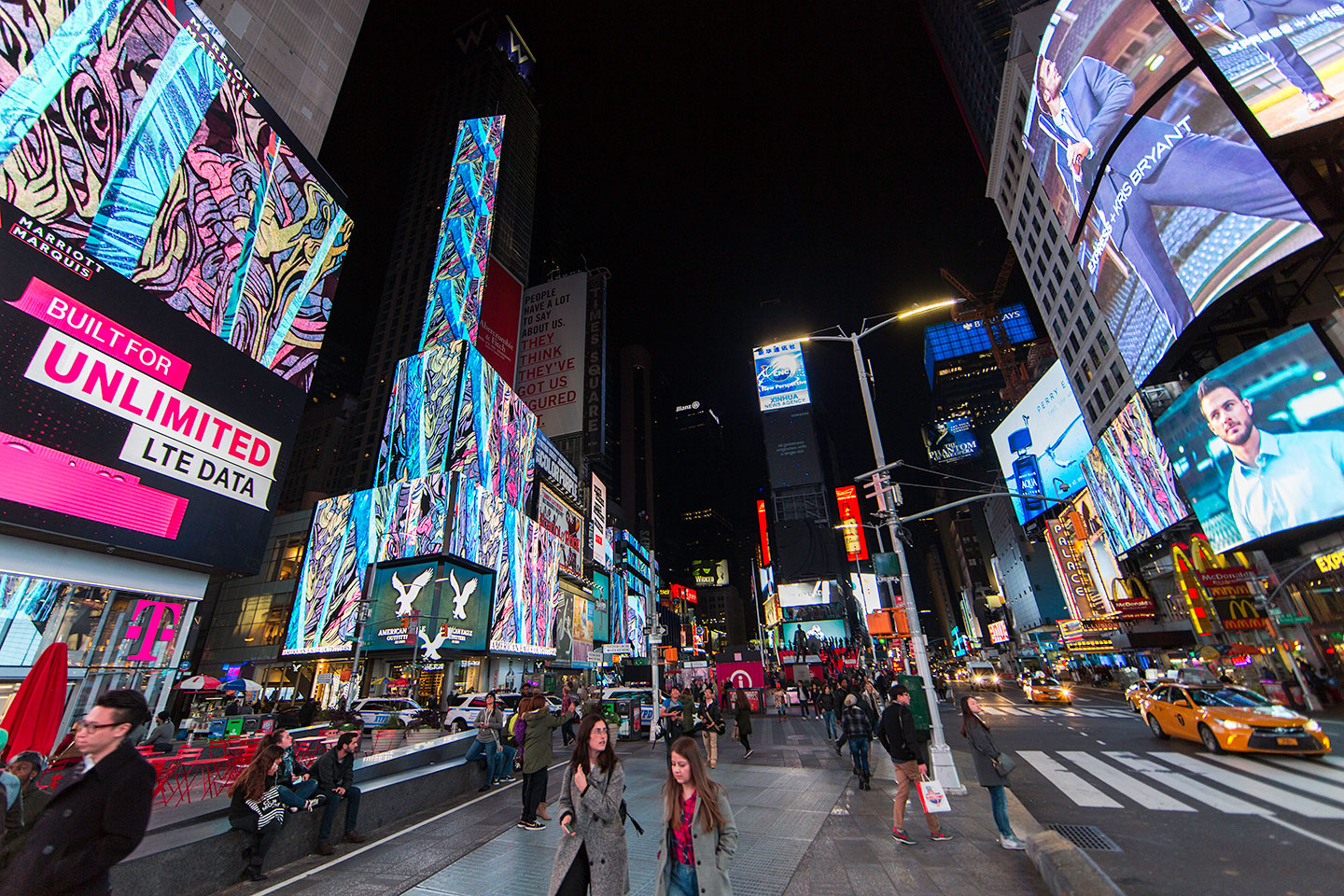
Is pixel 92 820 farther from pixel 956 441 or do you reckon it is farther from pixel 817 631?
pixel 956 441

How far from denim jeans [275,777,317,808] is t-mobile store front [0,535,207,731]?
12472 millimetres

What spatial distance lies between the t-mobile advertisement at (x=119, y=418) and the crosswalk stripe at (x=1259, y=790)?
2639cm

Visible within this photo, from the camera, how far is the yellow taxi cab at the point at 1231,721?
11359 mm

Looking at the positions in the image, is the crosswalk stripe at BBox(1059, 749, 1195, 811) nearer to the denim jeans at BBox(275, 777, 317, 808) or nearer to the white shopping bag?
the white shopping bag

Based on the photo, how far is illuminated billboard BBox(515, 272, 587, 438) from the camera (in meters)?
58.9

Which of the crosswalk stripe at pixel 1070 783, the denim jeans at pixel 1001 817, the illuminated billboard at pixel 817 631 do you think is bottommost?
the crosswalk stripe at pixel 1070 783

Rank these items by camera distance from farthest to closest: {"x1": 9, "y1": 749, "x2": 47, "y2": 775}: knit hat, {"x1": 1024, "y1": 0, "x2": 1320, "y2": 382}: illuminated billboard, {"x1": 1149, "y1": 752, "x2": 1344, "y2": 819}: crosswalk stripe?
{"x1": 1024, "y1": 0, "x2": 1320, "y2": 382}: illuminated billboard, {"x1": 1149, "y1": 752, "x2": 1344, "y2": 819}: crosswalk stripe, {"x1": 9, "y1": 749, "x2": 47, "y2": 775}: knit hat

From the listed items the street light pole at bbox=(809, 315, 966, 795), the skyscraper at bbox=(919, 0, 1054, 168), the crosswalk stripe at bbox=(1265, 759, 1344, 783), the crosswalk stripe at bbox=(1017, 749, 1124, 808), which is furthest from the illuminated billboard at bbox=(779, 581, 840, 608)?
the street light pole at bbox=(809, 315, 966, 795)

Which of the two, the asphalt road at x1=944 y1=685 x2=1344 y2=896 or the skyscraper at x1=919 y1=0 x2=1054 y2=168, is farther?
the skyscraper at x1=919 y1=0 x2=1054 y2=168

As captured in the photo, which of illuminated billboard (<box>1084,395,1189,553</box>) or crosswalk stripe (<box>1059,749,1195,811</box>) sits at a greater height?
illuminated billboard (<box>1084,395,1189,553</box>)

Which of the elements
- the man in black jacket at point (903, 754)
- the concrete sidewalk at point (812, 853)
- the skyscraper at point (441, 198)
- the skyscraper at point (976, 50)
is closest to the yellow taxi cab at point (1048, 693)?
the concrete sidewalk at point (812, 853)

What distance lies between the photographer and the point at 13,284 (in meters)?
13.8

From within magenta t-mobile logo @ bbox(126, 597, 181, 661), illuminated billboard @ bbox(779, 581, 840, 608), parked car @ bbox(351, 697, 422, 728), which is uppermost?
illuminated billboard @ bbox(779, 581, 840, 608)

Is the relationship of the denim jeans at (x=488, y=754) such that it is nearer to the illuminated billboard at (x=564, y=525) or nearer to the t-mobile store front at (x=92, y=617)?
the t-mobile store front at (x=92, y=617)
